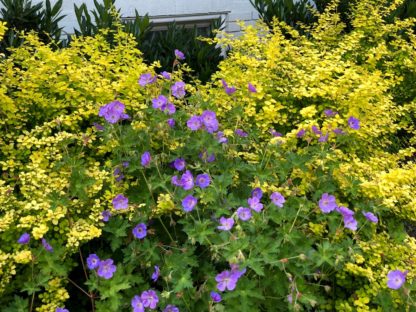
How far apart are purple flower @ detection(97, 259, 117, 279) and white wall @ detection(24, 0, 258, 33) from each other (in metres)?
3.86

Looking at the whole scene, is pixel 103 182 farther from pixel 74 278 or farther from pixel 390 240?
pixel 390 240

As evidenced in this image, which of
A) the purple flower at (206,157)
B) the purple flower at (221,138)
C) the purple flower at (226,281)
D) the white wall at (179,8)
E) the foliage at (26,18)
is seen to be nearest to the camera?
the purple flower at (226,281)

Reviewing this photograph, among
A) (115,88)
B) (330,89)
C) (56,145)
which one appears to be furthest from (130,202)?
(330,89)

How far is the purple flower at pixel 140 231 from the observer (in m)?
2.16

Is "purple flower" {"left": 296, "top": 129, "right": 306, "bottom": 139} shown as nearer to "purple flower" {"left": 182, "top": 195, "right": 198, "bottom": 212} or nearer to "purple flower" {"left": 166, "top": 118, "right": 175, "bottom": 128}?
"purple flower" {"left": 166, "top": 118, "right": 175, "bottom": 128}

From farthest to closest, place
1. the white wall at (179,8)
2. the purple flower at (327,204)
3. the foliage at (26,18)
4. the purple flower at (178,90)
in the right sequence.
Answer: the white wall at (179,8), the foliage at (26,18), the purple flower at (178,90), the purple flower at (327,204)

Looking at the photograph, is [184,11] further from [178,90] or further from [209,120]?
[209,120]

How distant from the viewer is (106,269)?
208 cm

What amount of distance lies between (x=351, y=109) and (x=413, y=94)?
5.03 feet

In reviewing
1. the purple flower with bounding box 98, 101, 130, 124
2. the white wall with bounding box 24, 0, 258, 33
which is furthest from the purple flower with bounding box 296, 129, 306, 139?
the white wall with bounding box 24, 0, 258, 33

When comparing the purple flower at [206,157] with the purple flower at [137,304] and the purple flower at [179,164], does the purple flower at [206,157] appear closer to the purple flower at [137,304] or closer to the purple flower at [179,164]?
the purple flower at [179,164]

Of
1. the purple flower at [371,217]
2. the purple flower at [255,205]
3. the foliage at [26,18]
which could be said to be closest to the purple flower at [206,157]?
the purple flower at [255,205]

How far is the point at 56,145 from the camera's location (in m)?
2.50

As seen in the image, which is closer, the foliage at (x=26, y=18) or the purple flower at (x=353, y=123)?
the purple flower at (x=353, y=123)
